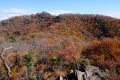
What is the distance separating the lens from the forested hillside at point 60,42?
138ft

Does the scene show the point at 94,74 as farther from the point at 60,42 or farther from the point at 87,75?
the point at 60,42

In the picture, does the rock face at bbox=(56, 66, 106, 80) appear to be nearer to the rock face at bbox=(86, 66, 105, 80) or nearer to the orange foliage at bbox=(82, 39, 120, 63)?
the rock face at bbox=(86, 66, 105, 80)

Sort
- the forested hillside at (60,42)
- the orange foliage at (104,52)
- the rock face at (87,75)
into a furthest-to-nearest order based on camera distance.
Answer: the orange foliage at (104,52) < the forested hillside at (60,42) < the rock face at (87,75)

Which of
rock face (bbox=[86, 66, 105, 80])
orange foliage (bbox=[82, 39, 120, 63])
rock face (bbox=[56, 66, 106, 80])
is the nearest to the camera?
rock face (bbox=[56, 66, 106, 80])

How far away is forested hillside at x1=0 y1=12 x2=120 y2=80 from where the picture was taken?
42175mm

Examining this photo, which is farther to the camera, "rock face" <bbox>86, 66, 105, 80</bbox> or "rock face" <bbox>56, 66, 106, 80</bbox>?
"rock face" <bbox>86, 66, 105, 80</bbox>

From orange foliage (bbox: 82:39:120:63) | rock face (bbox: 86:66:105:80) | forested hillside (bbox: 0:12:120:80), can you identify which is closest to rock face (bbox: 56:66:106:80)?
rock face (bbox: 86:66:105:80)

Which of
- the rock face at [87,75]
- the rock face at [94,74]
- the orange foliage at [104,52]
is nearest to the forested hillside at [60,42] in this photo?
the orange foliage at [104,52]

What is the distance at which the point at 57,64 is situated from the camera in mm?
43906

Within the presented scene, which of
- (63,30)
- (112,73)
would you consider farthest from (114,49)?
(63,30)

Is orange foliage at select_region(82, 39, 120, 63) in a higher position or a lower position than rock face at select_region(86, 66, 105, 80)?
lower

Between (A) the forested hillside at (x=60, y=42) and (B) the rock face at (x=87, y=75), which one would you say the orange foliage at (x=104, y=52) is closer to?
(A) the forested hillside at (x=60, y=42)

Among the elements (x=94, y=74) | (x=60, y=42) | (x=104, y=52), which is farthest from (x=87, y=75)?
(x=60, y=42)

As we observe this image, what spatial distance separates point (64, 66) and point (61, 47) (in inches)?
630
